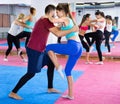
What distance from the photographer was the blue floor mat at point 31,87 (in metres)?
3.46

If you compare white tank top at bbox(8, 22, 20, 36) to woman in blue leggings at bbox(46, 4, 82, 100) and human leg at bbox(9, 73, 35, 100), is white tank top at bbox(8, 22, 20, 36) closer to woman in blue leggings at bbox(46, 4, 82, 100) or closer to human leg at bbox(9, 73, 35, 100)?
human leg at bbox(9, 73, 35, 100)

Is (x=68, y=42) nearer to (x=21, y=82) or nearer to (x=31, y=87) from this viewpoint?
(x=21, y=82)

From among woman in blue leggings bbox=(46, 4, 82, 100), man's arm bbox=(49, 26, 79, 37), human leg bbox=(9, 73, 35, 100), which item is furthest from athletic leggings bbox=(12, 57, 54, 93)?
man's arm bbox=(49, 26, 79, 37)

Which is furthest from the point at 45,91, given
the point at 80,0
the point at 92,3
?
the point at 92,3

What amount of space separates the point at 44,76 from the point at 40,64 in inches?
65.0

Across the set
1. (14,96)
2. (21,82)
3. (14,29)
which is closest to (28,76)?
(21,82)

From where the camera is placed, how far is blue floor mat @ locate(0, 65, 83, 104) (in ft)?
11.3

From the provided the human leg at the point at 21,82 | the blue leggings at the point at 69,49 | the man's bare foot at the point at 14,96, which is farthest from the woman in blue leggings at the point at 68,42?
the man's bare foot at the point at 14,96

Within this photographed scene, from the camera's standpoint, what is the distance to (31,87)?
4.17 metres

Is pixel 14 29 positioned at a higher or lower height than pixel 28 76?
higher

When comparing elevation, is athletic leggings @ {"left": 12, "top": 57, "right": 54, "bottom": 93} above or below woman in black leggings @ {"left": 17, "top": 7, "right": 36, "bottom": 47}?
below

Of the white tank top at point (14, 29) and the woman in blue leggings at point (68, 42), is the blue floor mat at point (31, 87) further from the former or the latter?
the white tank top at point (14, 29)

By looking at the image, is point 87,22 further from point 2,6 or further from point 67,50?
point 2,6

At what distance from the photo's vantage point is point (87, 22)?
6402 millimetres
